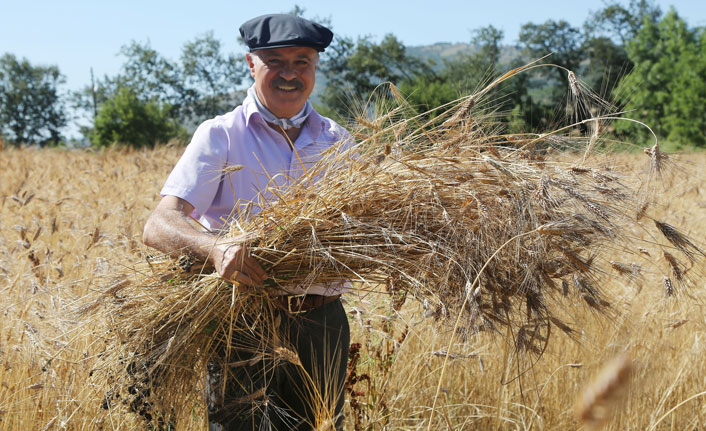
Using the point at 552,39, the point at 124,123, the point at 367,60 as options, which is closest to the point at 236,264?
the point at 124,123

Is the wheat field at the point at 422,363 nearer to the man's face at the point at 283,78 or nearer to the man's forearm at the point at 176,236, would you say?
the man's forearm at the point at 176,236

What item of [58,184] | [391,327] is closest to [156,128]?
[58,184]

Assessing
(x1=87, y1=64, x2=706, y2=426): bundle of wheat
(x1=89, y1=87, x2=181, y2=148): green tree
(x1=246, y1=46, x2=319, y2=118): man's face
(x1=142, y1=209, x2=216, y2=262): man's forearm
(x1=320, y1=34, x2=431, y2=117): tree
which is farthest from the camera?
(x1=320, y1=34, x2=431, y2=117): tree

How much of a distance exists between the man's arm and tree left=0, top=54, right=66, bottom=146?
6729cm

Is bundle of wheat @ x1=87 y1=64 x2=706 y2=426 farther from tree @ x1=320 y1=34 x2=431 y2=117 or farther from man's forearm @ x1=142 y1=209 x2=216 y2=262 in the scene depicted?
tree @ x1=320 y1=34 x2=431 y2=117

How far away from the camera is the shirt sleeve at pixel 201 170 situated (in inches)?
69.0

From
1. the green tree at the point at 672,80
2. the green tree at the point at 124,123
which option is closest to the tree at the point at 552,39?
the green tree at the point at 672,80

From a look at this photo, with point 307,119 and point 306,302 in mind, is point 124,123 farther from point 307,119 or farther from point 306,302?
point 306,302

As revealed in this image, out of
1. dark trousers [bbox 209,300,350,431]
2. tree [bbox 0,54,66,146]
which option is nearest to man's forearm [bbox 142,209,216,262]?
dark trousers [bbox 209,300,350,431]

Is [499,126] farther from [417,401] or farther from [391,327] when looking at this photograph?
[417,401]

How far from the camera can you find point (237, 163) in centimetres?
190

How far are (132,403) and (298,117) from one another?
1083mm

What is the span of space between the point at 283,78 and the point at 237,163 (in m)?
0.35

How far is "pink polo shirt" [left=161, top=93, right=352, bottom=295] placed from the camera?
5.77 ft
